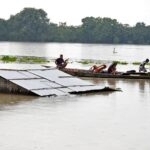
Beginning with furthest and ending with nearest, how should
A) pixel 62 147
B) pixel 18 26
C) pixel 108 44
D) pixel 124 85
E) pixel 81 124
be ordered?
pixel 108 44
pixel 18 26
pixel 124 85
pixel 81 124
pixel 62 147

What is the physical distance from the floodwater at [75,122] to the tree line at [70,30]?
486 ft

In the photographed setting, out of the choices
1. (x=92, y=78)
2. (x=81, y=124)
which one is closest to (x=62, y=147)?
(x=81, y=124)

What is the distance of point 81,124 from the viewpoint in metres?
14.9

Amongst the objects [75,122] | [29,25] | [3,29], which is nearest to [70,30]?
[29,25]

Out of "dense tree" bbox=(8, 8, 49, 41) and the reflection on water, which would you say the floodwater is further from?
"dense tree" bbox=(8, 8, 49, 41)

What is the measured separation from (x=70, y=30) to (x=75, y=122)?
529ft

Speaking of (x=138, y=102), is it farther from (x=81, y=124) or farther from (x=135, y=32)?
(x=135, y=32)

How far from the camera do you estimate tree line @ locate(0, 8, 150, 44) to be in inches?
6688

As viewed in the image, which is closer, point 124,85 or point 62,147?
point 62,147

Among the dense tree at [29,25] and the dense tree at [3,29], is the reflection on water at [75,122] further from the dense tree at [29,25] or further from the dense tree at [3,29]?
the dense tree at [3,29]

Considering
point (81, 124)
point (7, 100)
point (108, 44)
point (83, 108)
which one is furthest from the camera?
point (108, 44)

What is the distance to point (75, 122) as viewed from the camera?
15156 mm

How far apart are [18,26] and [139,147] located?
158 m

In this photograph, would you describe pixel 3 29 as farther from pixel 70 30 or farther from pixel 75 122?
pixel 75 122
